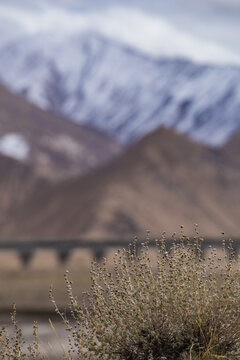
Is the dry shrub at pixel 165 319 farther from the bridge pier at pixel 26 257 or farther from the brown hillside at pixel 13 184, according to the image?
the brown hillside at pixel 13 184

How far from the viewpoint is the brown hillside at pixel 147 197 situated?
119m

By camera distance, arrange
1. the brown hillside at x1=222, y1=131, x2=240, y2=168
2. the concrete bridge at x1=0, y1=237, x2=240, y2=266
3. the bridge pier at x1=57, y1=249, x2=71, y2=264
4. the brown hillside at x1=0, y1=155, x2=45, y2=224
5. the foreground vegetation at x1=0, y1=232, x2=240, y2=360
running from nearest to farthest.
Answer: the foreground vegetation at x1=0, y1=232, x2=240, y2=360, the concrete bridge at x1=0, y1=237, x2=240, y2=266, the bridge pier at x1=57, y1=249, x2=71, y2=264, the brown hillside at x1=222, y1=131, x2=240, y2=168, the brown hillside at x1=0, y1=155, x2=45, y2=224

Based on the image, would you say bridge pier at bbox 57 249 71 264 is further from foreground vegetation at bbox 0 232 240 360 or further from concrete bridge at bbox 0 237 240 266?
foreground vegetation at bbox 0 232 240 360

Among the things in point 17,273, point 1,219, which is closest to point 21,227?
point 1,219

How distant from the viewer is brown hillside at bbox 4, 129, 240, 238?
119 m

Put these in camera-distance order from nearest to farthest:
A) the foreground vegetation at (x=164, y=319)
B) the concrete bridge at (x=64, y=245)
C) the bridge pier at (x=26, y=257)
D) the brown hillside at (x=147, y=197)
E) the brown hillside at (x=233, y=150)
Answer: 1. the foreground vegetation at (x=164, y=319)
2. the concrete bridge at (x=64, y=245)
3. the bridge pier at (x=26, y=257)
4. the brown hillside at (x=147, y=197)
5. the brown hillside at (x=233, y=150)

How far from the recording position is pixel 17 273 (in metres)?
69.7

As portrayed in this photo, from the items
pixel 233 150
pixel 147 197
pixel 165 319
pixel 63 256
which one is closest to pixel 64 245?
pixel 63 256

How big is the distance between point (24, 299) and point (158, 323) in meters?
43.9

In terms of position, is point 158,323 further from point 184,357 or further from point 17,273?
point 17,273

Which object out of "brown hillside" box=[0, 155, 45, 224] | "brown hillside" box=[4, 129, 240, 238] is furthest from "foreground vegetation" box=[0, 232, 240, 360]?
"brown hillside" box=[0, 155, 45, 224]

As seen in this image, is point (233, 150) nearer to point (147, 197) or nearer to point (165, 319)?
point (147, 197)

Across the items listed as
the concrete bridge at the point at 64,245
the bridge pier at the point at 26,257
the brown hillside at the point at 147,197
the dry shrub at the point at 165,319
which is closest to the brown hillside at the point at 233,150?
the brown hillside at the point at 147,197

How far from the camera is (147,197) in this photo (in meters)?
126
